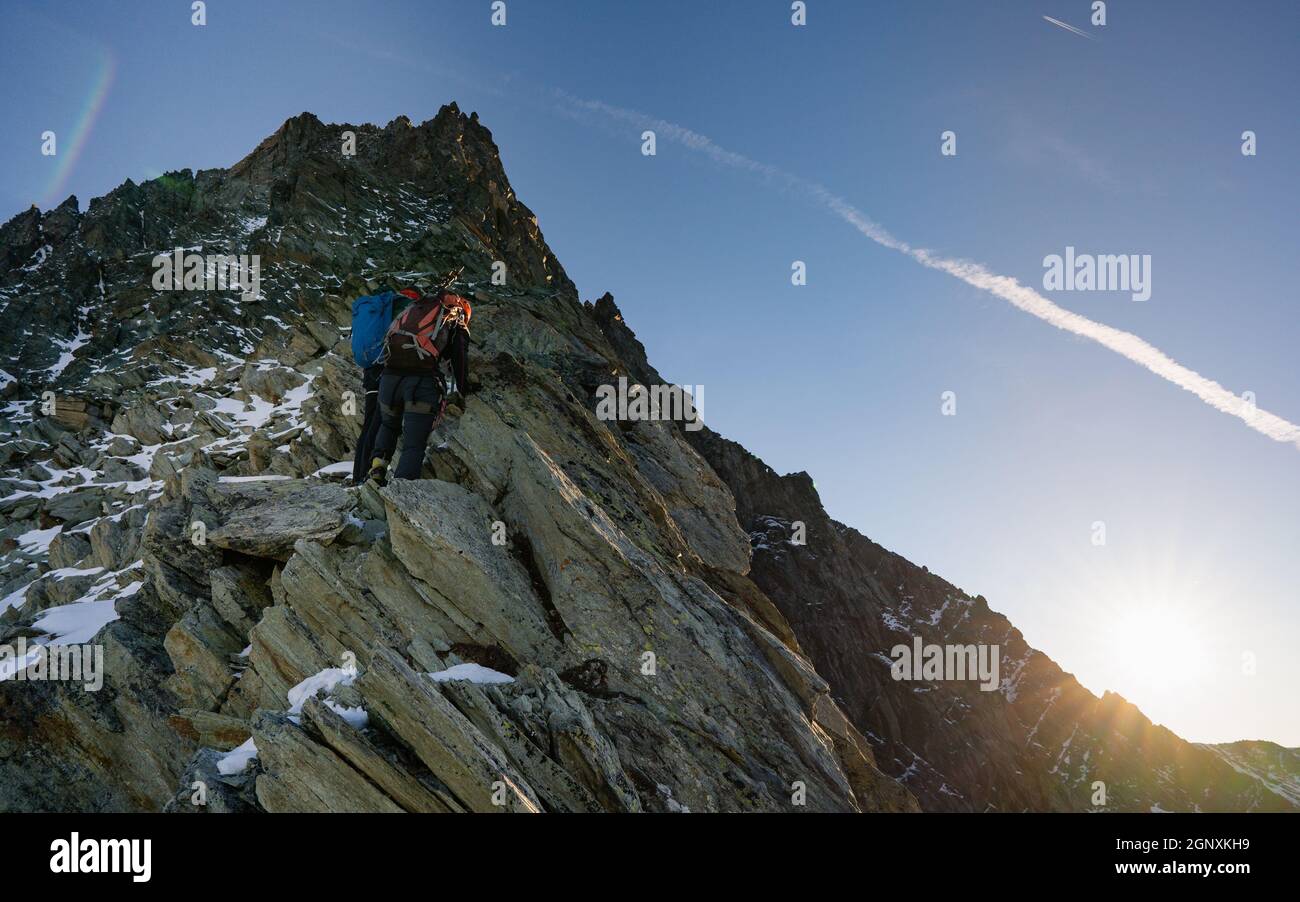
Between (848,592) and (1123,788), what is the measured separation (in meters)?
89.7

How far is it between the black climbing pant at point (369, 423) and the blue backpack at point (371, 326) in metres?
0.43

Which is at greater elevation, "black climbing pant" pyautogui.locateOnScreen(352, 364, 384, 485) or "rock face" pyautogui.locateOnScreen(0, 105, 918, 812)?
"black climbing pant" pyautogui.locateOnScreen(352, 364, 384, 485)

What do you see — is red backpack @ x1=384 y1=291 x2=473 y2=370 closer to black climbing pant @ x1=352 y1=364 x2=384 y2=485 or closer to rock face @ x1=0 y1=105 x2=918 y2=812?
black climbing pant @ x1=352 y1=364 x2=384 y2=485

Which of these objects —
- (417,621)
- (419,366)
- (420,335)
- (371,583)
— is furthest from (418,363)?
(417,621)

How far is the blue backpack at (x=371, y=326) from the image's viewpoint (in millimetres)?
16984

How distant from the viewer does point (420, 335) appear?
51.2ft

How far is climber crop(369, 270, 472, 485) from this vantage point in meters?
15.6

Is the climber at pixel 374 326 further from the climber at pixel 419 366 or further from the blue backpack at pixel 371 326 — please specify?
the climber at pixel 419 366

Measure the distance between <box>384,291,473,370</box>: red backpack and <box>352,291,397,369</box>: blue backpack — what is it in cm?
135

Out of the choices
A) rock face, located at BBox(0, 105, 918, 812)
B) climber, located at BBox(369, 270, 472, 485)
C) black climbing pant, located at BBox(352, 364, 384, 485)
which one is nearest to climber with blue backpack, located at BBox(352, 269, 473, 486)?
climber, located at BBox(369, 270, 472, 485)

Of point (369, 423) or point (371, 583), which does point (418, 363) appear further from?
point (371, 583)

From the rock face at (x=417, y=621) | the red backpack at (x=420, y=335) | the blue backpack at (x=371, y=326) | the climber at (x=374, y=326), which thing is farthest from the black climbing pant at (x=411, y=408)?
the blue backpack at (x=371, y=326)

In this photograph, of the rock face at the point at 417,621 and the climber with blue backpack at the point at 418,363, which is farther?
the climber with blue backpack at the point at 418,363
